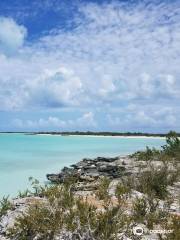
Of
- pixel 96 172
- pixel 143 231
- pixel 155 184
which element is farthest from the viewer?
pixel 96 172

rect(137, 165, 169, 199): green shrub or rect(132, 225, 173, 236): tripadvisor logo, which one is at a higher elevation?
rect(137, 165, 169, 199): green shrub

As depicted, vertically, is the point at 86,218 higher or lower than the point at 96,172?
higher

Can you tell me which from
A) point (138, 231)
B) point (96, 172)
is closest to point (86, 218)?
point (138, 231)

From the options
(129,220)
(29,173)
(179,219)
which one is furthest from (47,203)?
(29,173)

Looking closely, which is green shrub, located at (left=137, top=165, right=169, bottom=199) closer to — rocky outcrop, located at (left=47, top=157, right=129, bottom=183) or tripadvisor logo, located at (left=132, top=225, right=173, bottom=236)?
tripadvisor logo, located at (left=132, top=225, right=173, bottom=236)

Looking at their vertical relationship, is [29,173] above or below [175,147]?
below

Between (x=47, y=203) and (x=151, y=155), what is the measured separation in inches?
474

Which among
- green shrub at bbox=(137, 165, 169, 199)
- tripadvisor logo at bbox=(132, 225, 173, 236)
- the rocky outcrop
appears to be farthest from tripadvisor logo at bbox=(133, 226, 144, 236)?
the rocky outcrop

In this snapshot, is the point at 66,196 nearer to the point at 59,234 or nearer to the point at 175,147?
the point at 59,234

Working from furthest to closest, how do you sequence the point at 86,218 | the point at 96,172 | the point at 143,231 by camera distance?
1. the point at 96,172
2. the point at 143,231
3. the point at 86,218

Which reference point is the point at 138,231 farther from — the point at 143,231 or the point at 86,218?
the point at 86,218

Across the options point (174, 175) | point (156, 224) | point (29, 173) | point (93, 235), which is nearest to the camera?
point (93, 235)

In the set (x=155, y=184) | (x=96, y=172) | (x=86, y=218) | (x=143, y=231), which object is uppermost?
(x=155, y=184)

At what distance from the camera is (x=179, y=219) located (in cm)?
585
